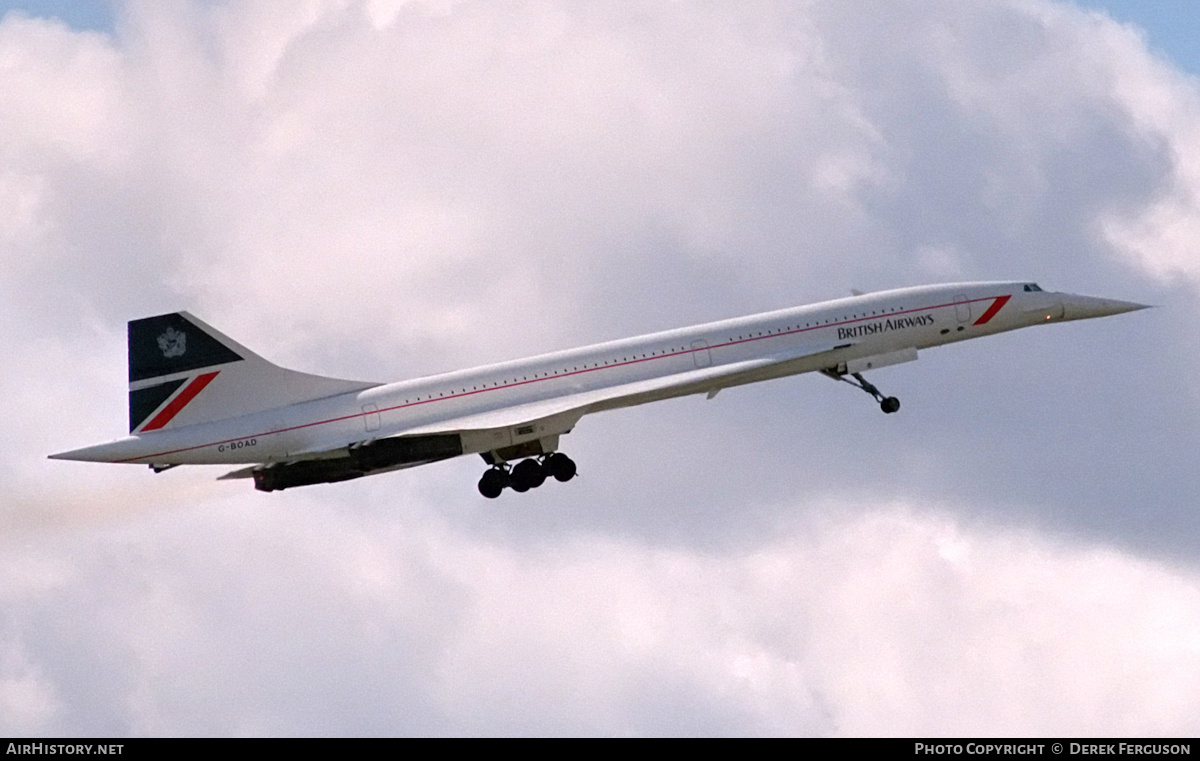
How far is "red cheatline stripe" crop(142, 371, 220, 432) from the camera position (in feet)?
111

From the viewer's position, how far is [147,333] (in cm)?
3409

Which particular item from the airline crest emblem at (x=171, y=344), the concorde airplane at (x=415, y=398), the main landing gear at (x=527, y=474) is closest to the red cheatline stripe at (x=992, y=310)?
the concorde airplane at (x=415, y=398)

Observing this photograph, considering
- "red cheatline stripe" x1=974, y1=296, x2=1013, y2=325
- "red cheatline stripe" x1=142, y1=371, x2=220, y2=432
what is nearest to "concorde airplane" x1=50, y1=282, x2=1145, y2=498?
"red cheatline stripe" x1=142, y1=371, x2=220, y2=432

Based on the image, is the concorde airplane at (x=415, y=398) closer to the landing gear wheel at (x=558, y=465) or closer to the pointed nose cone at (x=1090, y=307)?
the landing gear wheel at (x=558, y=465)

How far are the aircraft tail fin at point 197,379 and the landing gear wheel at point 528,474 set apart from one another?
307 cm

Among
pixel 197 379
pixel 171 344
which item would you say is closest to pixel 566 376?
pixel 197 379

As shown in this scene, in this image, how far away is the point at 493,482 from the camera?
35.8 m

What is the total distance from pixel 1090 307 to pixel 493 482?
11.5 m

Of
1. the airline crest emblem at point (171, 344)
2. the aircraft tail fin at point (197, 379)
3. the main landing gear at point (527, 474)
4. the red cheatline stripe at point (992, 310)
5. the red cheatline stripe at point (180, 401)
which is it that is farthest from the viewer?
the red cheatline stripe at point (992, 310)

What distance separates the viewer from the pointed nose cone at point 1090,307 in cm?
3816

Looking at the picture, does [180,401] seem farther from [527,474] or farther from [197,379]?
[527,474]

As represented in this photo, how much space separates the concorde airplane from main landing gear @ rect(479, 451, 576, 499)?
2cm
